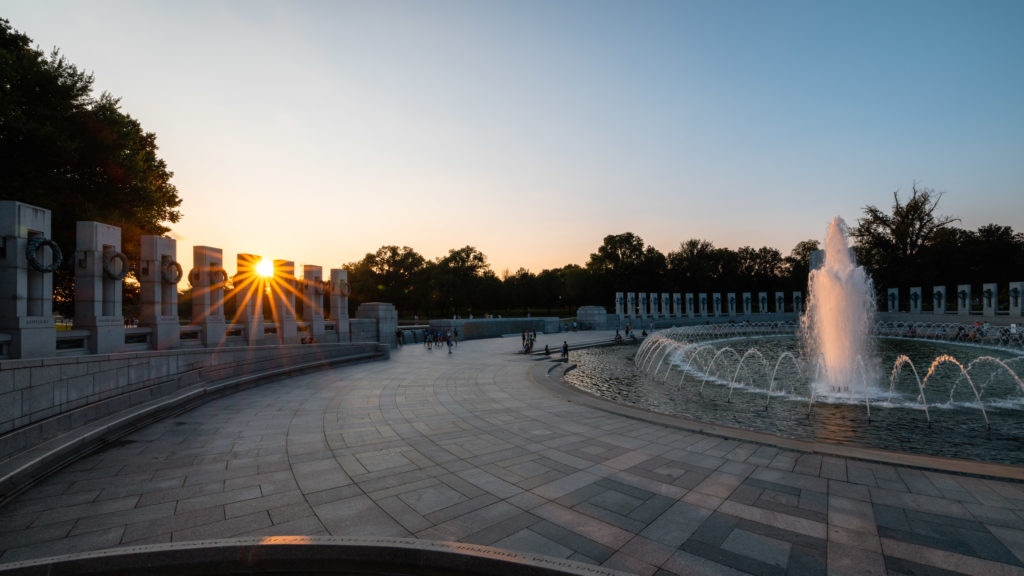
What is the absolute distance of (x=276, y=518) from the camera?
5590 mm

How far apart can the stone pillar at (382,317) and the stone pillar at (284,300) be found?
841cm

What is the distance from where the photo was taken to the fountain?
1060 centimetres

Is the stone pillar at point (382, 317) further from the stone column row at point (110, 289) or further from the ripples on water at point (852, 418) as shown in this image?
the ripples on water at point (852, 418)

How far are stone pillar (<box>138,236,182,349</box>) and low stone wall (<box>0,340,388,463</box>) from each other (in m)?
1.72

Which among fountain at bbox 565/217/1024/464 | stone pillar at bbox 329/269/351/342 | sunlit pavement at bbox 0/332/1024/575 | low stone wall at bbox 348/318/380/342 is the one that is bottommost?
fountain at bbox 565/217/1024/464

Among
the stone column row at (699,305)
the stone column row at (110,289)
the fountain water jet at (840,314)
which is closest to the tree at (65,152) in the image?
the stone column row at (110,289)

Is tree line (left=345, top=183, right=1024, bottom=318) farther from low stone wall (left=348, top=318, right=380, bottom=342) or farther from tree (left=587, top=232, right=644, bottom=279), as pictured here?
low stone wall (left=348, top=318, right=380, bottom=342)

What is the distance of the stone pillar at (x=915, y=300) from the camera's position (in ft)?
202

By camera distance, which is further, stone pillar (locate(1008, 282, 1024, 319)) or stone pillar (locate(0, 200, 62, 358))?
stone pillar (locate(1008, 282, 1024, 319))

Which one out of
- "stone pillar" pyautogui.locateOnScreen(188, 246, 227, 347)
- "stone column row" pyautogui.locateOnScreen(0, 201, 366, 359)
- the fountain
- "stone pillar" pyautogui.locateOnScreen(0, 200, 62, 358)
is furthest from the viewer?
"stone pillar" pyautogui.locateOnScreen(188, 246, 227, 347)

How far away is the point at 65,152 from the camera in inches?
736

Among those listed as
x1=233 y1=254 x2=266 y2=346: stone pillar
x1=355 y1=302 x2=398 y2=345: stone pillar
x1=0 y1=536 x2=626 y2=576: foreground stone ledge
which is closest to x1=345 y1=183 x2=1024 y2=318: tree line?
x1=355 y1=302 x2=398 y2=345: stone pillar

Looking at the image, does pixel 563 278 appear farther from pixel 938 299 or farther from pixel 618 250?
pixel 938 299

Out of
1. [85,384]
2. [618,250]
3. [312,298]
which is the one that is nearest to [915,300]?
[618,250]
